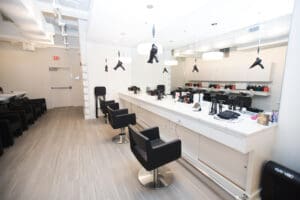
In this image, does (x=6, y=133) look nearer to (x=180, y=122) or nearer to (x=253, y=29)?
(x=180, y=122)

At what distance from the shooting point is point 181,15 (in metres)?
2.90

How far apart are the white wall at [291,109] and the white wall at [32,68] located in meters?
7.79

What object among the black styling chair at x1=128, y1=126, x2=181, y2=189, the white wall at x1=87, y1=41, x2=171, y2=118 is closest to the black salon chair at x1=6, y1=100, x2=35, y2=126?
the white wall at x1=87, y1=41, x2=171, y2=118

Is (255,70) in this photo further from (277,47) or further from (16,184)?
(16,184)

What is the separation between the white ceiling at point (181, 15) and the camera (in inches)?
96.4

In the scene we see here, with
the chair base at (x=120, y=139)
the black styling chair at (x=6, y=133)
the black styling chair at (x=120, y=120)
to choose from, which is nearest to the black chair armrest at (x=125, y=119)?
the black styling chair at (x=120, y=120)

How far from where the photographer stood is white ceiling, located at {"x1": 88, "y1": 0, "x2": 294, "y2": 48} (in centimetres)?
245

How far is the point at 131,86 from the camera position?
241 inches

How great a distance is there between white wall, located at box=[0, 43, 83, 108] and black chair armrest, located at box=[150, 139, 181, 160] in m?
6.96

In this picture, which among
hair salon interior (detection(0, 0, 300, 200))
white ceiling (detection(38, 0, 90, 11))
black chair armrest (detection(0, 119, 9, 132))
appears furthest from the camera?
white ceiling (detection(38, 0, 90, 11))

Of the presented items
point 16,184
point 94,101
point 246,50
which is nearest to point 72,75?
point 94,101

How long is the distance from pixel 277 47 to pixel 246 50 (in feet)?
3.60

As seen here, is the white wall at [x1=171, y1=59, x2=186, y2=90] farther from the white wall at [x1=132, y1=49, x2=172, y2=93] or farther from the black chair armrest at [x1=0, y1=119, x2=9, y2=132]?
the black chair armrest at [x1=0, y1=119, x2=9, y2=132]

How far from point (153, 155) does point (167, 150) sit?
0.20 meters
